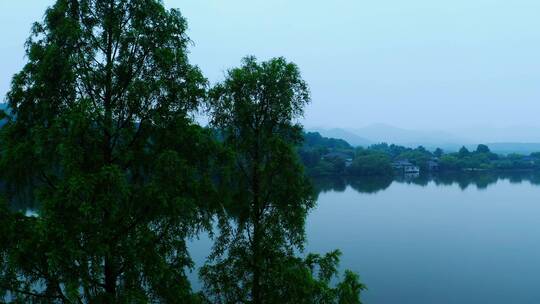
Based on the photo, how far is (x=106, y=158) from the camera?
284 inches

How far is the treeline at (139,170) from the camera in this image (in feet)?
21.1

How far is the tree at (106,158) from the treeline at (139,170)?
0.02m

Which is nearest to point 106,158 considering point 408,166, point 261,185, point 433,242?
point 261,185

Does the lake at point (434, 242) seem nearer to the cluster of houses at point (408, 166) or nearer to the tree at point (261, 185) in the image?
the tree at point (261, 185)

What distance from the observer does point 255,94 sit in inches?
360

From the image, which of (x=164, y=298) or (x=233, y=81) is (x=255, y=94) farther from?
(x=164, y=298)

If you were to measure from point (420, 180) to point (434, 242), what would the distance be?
54179mm

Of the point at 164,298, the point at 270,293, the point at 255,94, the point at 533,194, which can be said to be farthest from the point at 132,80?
the point at 533,194

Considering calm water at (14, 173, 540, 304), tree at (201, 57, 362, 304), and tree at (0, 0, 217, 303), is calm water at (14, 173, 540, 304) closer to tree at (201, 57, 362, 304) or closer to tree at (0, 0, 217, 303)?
tree at (201, 57, 362, 304)

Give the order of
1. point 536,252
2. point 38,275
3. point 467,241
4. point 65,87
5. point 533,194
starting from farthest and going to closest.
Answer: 1. point 533,194
2. point 467,241
3. point 536,252
4. point 65,87
5. point 38,275

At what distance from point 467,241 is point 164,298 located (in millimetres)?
33881

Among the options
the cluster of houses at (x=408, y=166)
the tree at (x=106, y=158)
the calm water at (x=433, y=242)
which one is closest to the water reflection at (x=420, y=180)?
the calm water at (x=433, y=242)

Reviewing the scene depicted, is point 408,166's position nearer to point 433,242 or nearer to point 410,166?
point 410,166

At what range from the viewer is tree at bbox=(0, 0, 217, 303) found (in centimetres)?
636
